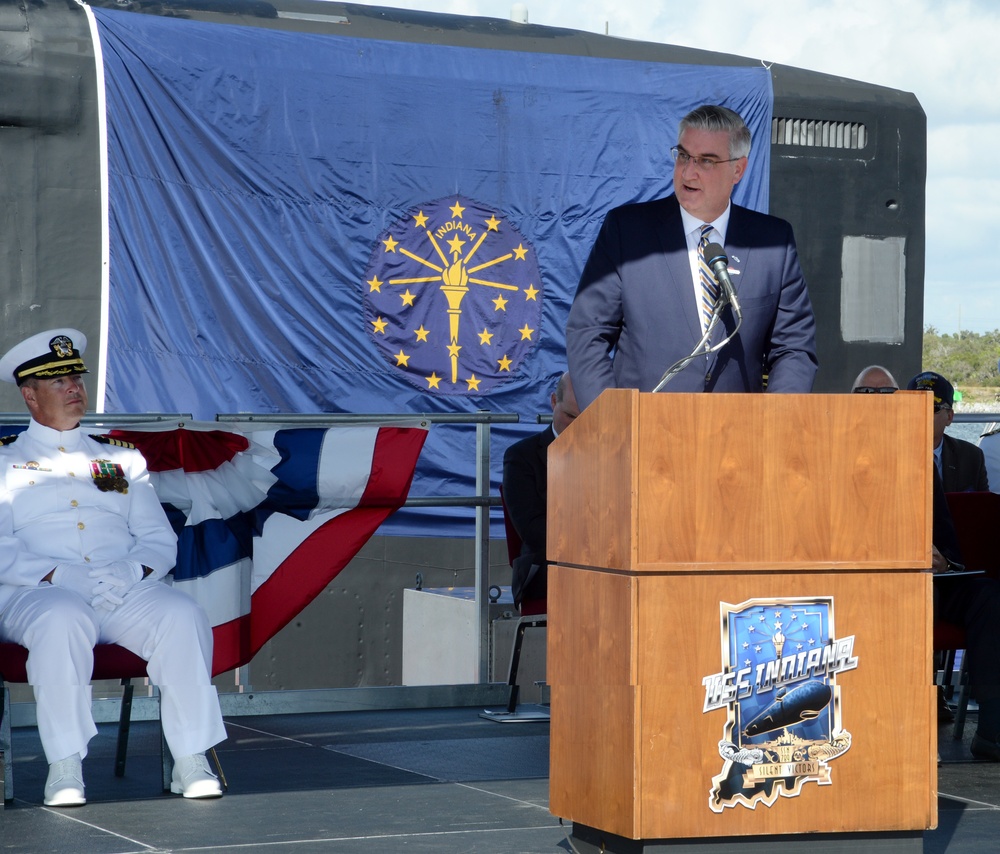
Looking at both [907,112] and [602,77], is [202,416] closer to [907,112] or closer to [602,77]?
[602,77]

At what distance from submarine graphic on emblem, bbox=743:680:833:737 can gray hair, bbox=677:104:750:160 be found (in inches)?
43.1

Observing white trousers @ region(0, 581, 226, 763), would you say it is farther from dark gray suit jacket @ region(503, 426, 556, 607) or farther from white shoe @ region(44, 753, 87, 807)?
dark gray suit jacket @ region(503, 426, 556, 607)

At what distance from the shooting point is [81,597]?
4008mm

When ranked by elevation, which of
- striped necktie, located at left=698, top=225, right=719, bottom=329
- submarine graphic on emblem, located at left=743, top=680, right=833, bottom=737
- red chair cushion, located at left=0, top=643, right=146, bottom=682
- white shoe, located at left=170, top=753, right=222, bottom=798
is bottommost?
white shoe, located at left=170, top=753, right=222, bottom=798

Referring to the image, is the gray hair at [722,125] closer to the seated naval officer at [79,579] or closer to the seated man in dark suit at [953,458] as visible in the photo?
Result: the seated naval officer at [79,579]

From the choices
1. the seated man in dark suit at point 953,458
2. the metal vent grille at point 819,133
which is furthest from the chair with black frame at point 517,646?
the metal vent grille at point 819,133

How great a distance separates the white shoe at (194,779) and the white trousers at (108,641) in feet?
0.09

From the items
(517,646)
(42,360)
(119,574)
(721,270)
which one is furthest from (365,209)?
(721,270)

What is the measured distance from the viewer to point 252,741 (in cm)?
473

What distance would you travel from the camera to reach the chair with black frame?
17.1 ft

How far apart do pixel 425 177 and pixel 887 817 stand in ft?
17.2

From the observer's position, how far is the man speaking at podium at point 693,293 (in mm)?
3035

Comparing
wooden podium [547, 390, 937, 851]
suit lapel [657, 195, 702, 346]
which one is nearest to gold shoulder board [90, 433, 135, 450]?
suit lapel [657, 195, 702, 346]

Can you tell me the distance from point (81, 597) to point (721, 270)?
215 centimetres
